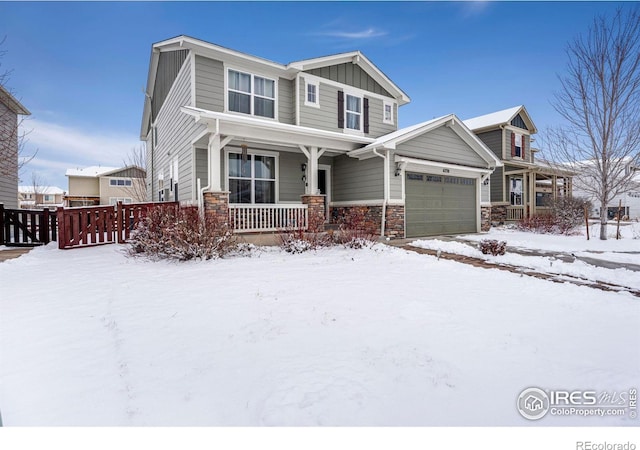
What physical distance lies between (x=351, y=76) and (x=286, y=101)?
3007 millimetres

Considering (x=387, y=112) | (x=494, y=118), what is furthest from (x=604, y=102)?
(x=494, y=118)

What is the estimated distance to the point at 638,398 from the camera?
2.12 metres

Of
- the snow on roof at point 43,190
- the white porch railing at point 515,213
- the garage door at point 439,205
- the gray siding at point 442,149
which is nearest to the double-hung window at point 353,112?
the gray siding at point 442,149

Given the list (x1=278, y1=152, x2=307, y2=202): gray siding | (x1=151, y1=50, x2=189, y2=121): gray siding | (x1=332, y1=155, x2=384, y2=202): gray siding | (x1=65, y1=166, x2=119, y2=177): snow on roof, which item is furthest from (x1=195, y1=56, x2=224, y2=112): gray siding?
(x1=65, y1=166, x2=119, y2=177): snow on roof

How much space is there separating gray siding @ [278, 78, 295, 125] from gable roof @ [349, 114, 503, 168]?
260 cm

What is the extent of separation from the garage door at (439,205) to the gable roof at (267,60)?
4307 mm

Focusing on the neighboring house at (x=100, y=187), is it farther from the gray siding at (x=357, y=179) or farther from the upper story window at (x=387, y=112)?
the upper story window at (x=387, y=112)

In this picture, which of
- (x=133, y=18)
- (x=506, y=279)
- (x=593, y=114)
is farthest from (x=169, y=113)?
(x=593, y=114)

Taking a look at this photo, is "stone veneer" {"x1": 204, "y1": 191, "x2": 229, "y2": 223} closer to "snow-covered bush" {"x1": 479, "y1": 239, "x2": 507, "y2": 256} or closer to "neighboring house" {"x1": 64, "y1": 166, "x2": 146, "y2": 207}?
"snow-covered bush" {"x1": 479, "y1": 239, "x2": 507, "y2": 256}

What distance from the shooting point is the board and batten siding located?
358 inches

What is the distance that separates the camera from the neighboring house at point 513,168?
17.5 m

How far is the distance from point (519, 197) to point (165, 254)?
784 inches

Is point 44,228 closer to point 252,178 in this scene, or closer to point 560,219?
point 252,178
